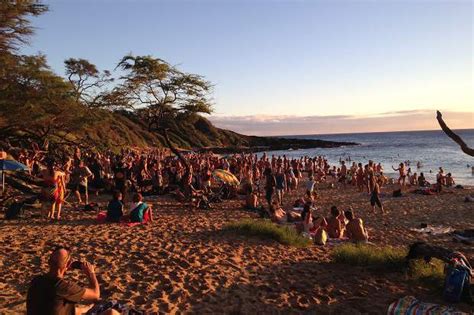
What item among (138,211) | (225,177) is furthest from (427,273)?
(225,177)

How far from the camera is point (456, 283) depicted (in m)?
5.61

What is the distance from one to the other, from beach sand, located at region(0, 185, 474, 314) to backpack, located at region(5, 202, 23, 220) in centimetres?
35

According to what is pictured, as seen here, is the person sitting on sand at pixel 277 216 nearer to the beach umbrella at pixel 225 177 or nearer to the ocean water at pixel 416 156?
the beach umbrella at pixel 225 177

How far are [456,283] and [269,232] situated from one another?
4272 millimetres

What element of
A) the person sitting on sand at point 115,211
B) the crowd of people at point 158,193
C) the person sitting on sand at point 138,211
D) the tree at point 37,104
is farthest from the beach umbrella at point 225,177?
the tree at point 37,104

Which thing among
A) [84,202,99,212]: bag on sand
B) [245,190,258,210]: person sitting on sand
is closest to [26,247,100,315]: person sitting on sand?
[84,202,99,212]: bag on sand

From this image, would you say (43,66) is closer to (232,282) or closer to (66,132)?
(66,132)

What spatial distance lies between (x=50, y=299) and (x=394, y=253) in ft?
19.4

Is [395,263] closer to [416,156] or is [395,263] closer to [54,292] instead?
[54,292]

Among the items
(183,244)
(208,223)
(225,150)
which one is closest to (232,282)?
(183,244)

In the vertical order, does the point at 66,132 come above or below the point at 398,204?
above

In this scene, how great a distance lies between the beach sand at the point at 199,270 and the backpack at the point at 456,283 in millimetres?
178

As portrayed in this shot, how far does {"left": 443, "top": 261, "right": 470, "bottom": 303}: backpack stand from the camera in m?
5.59

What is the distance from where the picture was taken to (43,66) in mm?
21266
